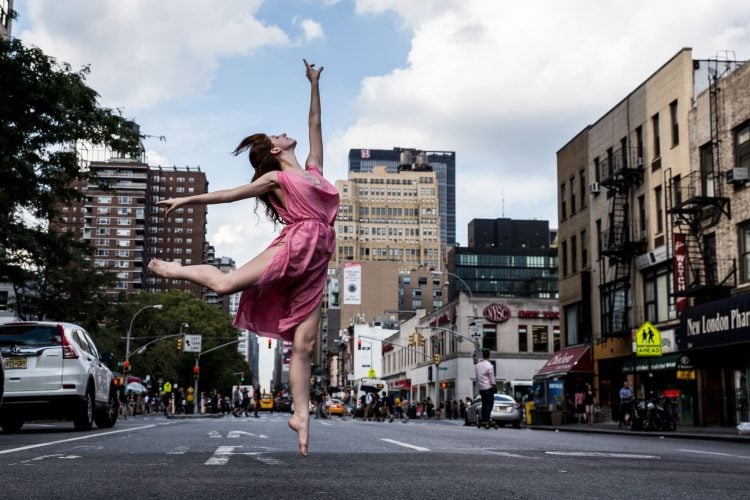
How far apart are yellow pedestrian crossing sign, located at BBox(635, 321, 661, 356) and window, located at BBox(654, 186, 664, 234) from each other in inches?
315

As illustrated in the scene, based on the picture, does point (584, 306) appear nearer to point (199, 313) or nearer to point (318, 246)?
point (318, 246)

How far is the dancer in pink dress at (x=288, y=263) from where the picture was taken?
5504 mm

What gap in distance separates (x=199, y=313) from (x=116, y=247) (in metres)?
80.2

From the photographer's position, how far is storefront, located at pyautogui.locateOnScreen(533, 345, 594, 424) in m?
43.3

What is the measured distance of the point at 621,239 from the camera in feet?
133

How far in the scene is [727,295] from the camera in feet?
101

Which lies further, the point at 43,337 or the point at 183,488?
the point at 43,337

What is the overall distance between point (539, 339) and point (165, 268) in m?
72.4

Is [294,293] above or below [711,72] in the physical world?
below

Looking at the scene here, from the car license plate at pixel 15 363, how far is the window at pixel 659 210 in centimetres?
2726

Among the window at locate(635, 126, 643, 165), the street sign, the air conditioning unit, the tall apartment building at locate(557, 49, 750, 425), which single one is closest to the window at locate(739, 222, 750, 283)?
the tall apartment building at locate(557, 49, 750, 425)

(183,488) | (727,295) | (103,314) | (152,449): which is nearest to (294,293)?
(183,488)

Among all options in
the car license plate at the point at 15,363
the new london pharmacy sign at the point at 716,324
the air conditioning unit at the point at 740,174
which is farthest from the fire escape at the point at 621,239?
the car license plate at the point at 15,363

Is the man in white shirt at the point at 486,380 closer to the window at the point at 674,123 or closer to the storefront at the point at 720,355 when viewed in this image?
the storefront at the point at 720,355
